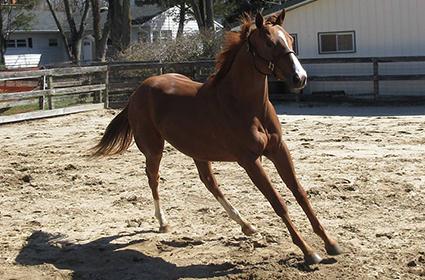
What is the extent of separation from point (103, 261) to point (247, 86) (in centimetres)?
191

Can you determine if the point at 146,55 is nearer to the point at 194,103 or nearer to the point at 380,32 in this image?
the point at 380,32

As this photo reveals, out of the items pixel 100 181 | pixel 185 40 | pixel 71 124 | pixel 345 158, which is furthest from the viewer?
pixel 185 40

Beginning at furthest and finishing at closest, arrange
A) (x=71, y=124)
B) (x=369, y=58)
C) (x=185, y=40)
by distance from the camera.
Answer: (x=185, y=40), (x=369, y=58), (x=71, y=124)

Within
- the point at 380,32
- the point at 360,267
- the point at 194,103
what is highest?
the point at 380,32

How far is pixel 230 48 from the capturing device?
5.32m

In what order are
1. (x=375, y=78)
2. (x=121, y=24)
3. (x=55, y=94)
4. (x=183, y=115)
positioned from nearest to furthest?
1. (x=183, y=115)
2. (x=55, y=94)
3. (x=375, y=78)
4. (x=121, y=24)

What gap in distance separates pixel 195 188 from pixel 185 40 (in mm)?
16788

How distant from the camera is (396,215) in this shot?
6.16 metres

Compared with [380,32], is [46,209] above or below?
below

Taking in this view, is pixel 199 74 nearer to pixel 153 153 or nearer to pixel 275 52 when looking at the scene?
pixel 153 153

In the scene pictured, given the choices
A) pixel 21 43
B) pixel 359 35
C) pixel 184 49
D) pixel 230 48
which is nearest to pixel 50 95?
pixel 184 49

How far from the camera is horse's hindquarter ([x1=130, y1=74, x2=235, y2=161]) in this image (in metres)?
5.33

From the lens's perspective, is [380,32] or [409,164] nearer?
[409,164]

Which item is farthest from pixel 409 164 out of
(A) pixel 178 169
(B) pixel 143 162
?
(B) pixel 143 162
